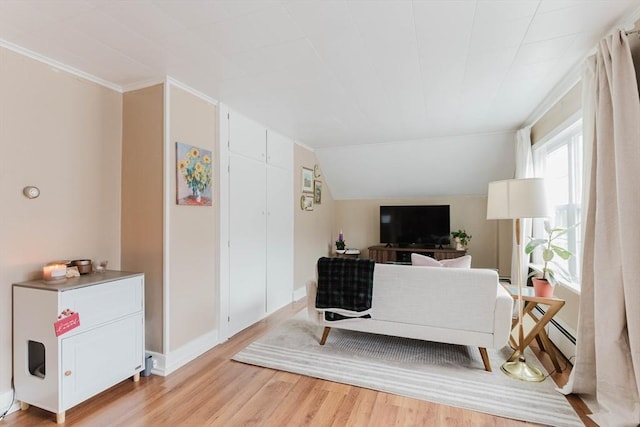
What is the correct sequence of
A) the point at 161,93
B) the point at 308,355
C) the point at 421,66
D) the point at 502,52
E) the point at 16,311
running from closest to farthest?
the point at 16,311 → the point at 502,52 → the point at 421,66 → the point at 161,93 → the point at 308,355

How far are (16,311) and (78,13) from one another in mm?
1850

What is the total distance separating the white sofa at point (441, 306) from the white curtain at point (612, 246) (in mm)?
523

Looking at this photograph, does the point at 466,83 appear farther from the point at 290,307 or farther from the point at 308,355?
the point at 290,307

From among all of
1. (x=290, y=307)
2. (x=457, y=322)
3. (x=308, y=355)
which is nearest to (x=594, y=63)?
(x=457, y=322)

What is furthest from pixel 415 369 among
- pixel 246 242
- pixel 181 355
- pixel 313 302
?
pixel 246 242

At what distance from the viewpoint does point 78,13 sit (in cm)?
165

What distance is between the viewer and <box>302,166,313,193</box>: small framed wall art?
4863 mm

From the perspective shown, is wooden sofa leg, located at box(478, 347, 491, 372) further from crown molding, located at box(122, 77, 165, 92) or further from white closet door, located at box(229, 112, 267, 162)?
crown molding, located at box(122, 77, 165, 92)

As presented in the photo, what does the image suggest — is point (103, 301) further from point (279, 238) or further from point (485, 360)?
point (485, 360)

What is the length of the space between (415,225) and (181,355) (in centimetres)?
415

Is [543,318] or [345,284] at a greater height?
[345,284]

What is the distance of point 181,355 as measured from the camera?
2.57m

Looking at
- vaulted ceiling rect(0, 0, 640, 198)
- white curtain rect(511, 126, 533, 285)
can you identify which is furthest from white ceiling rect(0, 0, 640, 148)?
white curtain rect(511, 126, 533, 285)

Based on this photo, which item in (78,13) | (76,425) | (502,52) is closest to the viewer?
(78,13)
